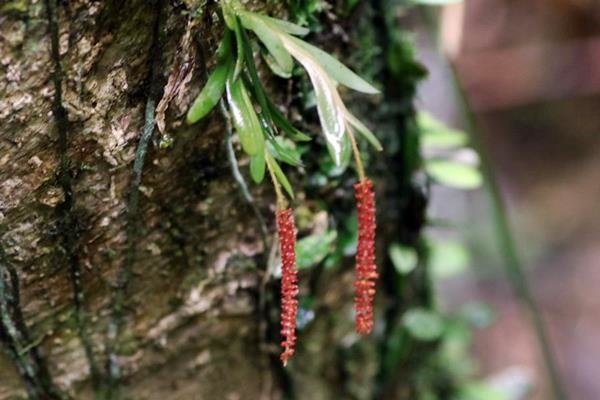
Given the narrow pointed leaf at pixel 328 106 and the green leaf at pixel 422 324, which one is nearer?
the narrow pointed leaf at pixel 328 106

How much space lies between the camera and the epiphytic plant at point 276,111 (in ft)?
1.95

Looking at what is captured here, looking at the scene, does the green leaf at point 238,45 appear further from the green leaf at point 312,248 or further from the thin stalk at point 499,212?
the thin stalk at point 499,212

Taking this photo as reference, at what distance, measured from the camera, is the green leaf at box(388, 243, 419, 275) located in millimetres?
1019

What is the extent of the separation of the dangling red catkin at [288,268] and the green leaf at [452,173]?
577 millimetres

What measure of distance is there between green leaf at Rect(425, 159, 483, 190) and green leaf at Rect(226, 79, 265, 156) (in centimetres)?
59

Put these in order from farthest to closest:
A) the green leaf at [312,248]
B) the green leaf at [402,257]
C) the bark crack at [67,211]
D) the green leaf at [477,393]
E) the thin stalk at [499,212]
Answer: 1. the green leaf at [477,393]
2. the thin stalk at [499,212]
3. the green leaf at [402,257]
4. the green leaf at [312,248]
5. the bark crack at [67,211]

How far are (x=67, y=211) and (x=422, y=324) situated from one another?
637 mm

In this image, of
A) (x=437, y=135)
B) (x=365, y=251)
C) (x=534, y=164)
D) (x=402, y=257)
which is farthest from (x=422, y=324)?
(x=534, y=164)

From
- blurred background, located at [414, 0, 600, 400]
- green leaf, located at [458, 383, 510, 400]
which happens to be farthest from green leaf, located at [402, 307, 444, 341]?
blurred background, located at [414, 0, 600, 400]

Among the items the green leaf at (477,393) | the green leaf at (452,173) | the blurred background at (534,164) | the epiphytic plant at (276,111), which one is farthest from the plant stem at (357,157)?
the blurred background at (534,164)

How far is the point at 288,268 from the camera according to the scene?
612 mm

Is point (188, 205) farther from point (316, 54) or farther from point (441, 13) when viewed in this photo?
point (441, 13)

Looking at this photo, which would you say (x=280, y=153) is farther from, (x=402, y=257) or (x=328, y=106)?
(x=402, y=257)

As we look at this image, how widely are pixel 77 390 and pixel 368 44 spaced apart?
53cm
